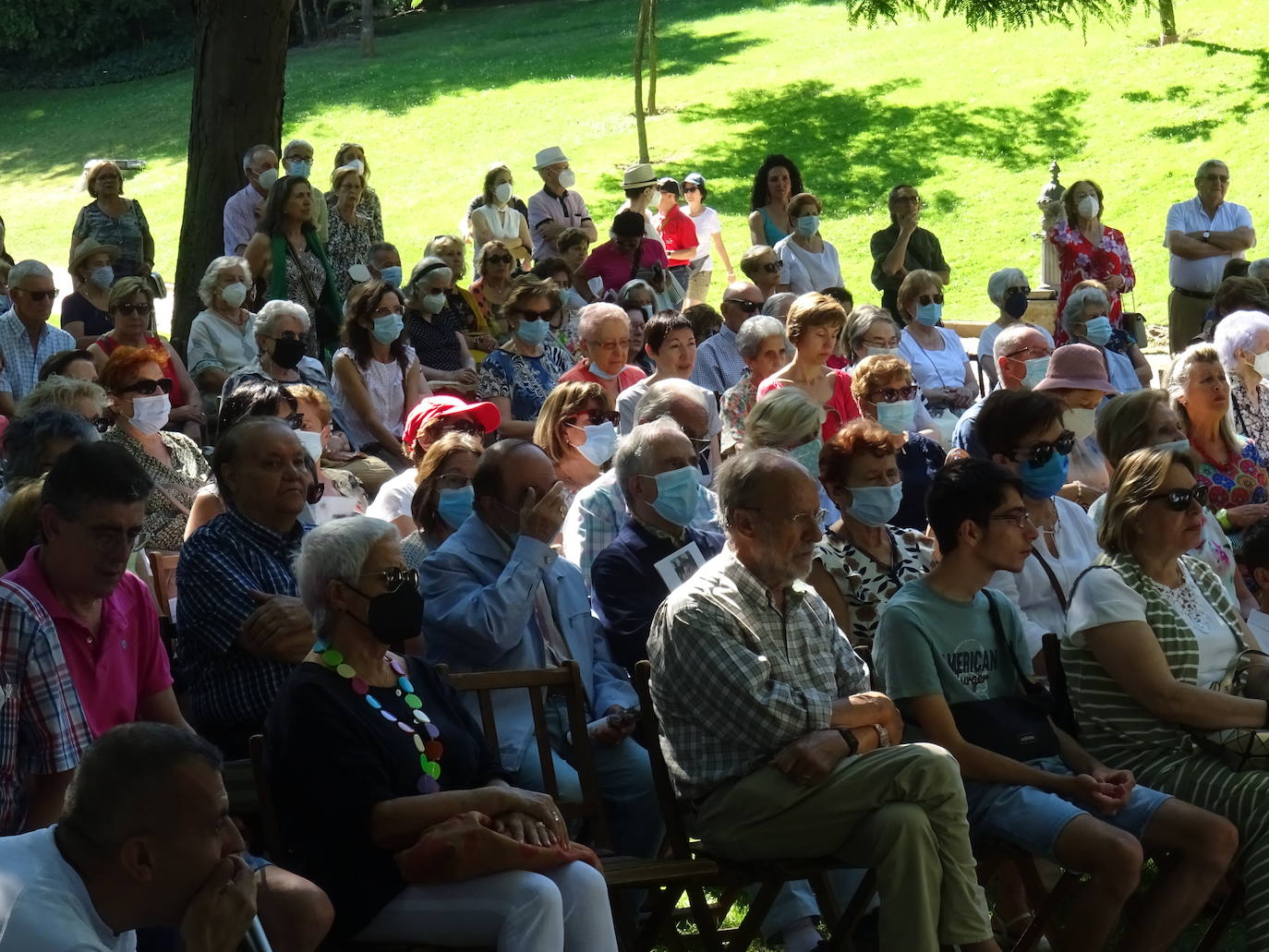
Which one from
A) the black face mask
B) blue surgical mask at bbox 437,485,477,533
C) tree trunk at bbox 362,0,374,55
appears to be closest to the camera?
blue surgical mask at bbox 437,485,477,533

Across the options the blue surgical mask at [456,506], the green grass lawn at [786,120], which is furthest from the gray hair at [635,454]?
the green grass lawn at [786,120]

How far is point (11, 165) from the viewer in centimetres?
2889

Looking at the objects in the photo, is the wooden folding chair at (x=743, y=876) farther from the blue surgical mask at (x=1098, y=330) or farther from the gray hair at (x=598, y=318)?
the blue surgical mask at (x=1098, y=330)

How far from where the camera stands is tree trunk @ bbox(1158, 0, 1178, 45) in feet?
77.9

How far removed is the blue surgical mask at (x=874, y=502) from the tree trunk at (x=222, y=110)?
6591 mm

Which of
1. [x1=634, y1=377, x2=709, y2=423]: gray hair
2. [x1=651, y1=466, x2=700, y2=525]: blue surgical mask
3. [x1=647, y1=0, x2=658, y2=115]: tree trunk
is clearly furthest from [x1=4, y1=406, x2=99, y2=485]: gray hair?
[x1=647, y1=0, x2=658, y2=115]: tree trunk

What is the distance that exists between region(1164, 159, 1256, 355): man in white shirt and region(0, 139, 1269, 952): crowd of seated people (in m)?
5.74

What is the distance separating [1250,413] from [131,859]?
647 cm

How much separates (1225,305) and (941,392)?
181cm

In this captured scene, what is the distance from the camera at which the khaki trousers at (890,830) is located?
13.1ft

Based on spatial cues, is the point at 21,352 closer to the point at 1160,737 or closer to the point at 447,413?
the point at 447,413

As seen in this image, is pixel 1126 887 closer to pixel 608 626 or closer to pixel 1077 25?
pixel 608 626

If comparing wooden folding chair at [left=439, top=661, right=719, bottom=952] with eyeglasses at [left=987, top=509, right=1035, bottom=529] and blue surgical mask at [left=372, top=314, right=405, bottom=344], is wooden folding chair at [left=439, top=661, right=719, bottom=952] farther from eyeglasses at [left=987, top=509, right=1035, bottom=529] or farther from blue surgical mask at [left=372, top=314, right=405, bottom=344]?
blue surgical mask at [left=372, top=314, right=405, bottom=344]

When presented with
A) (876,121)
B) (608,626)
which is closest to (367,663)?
(608,626)
